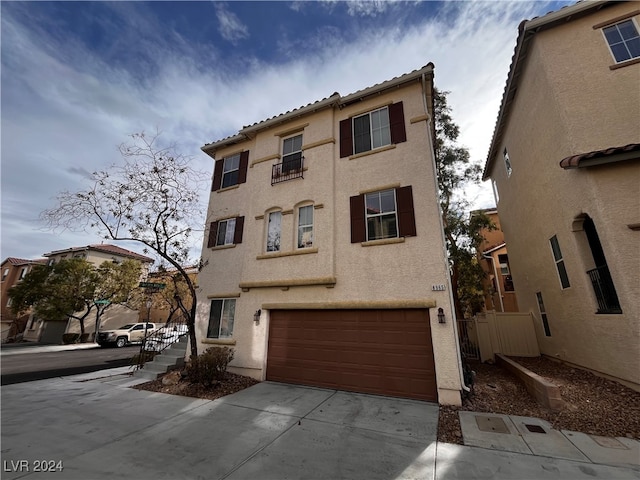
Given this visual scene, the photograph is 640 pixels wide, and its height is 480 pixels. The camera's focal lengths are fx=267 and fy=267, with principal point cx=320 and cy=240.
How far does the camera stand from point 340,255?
8516 mm

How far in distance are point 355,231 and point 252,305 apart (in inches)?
175

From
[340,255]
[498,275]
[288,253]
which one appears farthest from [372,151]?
[498,275]

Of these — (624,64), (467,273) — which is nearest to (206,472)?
(624,64)

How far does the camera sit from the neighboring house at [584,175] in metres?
6.10

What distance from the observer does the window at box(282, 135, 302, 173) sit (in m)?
10.5

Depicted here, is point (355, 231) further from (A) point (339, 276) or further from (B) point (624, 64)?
(B) point (624, 64)

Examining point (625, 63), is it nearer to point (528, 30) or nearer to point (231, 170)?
point (528, 30)

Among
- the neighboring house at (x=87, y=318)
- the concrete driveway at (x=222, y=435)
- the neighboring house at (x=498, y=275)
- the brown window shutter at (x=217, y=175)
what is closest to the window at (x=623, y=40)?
the concrete driveway at (x=222, y=435)

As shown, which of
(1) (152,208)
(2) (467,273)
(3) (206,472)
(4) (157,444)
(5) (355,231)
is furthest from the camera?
(2) (467,273)

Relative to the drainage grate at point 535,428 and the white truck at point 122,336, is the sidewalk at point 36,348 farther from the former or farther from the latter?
the drainage grate at point 535,428

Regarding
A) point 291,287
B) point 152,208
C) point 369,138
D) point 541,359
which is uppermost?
point 369,138

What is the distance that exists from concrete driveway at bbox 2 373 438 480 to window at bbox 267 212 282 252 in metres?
4.66

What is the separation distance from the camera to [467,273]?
48.4ft

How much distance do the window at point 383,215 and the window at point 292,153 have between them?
10.1ft
